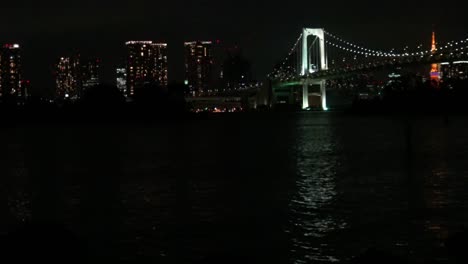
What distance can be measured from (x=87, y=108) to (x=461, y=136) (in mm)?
45461

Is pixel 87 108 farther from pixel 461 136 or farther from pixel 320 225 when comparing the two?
pixel 320 225

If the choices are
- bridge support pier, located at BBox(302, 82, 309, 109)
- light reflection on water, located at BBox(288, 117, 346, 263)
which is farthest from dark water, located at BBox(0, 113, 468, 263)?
bridge support pier, located at BBox(302, 82, 309, 109)

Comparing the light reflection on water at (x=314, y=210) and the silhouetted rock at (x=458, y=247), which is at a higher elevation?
the silhouetted rock at (x=458, y=247)

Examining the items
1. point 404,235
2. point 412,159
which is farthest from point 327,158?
point 404,235

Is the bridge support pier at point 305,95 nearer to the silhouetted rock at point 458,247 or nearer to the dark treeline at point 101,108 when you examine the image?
the dark treeline at point 101,108

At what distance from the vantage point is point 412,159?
20859mm

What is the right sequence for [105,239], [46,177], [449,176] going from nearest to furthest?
1. [105,239]
2. [449,176]
3. [46,177]

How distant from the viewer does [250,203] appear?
40.3ft

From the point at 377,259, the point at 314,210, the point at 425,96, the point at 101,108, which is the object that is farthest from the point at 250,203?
the point at 101,108

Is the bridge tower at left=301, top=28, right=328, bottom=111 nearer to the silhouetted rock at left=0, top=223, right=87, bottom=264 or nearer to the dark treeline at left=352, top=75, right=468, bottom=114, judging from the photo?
the dark treeline at left=352, top=75, right=468, bottom=114

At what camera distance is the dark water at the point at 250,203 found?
8664 millimetres

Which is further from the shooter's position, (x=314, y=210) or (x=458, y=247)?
(x=314, y=210)

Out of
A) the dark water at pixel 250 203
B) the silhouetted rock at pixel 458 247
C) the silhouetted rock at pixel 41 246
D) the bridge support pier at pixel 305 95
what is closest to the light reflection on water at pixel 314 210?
the dark water at pixel 250 203

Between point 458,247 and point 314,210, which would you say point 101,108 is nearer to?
point 314,210
